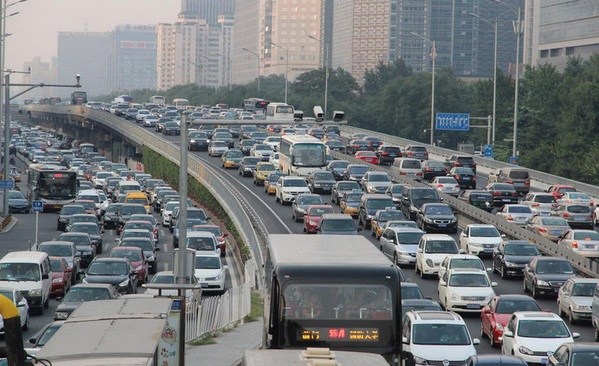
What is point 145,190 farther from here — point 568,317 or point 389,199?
point 568,317

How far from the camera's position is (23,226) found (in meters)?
71.8

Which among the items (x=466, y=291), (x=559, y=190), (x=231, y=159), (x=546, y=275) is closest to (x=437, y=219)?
(x=559, y=190)

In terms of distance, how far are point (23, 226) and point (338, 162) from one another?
19483 mm

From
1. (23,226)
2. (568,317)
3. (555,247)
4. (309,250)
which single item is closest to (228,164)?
(23,226)

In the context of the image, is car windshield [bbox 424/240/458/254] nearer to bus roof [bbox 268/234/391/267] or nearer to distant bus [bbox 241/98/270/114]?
bus roof [bbox 268/234/391/267]

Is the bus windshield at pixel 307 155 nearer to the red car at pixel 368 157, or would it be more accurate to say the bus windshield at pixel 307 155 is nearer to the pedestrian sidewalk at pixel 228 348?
the red car at pixel 368 157

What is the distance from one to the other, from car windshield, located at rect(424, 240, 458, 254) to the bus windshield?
108 ft

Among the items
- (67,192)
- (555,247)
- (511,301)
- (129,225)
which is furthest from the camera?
(67,192)

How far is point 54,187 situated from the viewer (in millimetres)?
79438

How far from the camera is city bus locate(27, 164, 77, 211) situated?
7931 centimetres

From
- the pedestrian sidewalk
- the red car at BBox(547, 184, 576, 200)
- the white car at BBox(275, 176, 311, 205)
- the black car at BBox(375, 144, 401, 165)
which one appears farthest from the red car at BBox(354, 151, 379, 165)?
the pedestrian sidewalk

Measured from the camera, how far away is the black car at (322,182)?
244 feet

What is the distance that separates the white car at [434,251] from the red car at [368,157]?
4549 cm

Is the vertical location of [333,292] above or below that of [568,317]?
above
